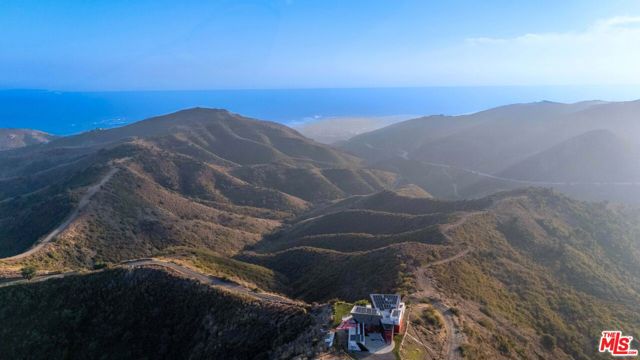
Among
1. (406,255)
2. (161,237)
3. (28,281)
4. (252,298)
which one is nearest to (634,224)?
(406,255)

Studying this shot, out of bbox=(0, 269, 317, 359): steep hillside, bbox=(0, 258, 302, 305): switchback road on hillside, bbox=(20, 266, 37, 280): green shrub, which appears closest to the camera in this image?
bbox=(0, 269, 317, 359): steep hillside

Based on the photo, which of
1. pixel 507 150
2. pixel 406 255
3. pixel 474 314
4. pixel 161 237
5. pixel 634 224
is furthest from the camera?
pixel 507 150

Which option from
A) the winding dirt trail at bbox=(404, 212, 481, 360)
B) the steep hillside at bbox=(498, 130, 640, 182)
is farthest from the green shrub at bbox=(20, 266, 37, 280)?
the steep hillside at bbox=(498, 130, 640, 182)

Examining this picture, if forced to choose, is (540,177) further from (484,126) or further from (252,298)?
(252,298)

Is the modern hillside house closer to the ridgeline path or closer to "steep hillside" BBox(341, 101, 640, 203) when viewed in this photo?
the ridgeline path

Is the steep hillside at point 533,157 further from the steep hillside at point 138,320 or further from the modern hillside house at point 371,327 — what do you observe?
the modern hillside house at point 371,327

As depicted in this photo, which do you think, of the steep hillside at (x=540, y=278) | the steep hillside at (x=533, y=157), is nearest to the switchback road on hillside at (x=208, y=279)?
the steep hillside at (x=540, y=278)

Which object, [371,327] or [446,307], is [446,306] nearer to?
[446,307]
